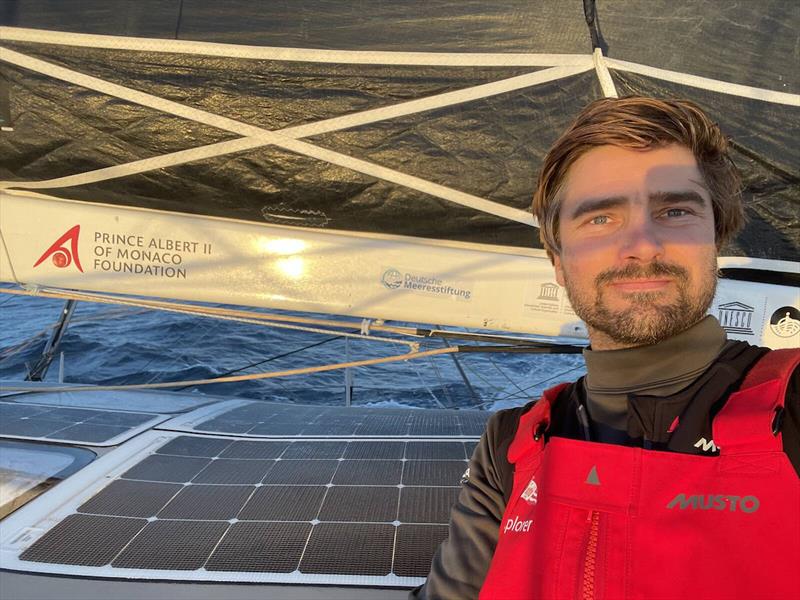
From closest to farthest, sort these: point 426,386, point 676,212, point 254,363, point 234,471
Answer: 1. point 676,212
2. point 234,471
3. point 254,363
4. point 426,386

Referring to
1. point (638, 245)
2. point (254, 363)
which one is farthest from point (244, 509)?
point (254, 363)

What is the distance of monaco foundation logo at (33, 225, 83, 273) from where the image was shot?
2.36m

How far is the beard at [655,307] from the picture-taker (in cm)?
112

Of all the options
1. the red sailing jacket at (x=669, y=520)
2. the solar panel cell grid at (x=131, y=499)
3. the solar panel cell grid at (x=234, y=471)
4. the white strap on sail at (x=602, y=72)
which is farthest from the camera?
the white strap on sail at (x=602, y=72)

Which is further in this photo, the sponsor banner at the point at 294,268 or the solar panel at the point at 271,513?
the sponsor banner at the point at 294,268

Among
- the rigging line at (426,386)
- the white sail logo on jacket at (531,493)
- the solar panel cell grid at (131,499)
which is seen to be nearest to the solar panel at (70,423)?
the solar panel cell grid at (131,499)

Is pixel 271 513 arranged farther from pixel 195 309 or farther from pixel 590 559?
pixel 590 559

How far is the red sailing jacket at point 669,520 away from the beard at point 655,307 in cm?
14

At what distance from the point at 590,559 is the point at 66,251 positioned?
2.08 metres

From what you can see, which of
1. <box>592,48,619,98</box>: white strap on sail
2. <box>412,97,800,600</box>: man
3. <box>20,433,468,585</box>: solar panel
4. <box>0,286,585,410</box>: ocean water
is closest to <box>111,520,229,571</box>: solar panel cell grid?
<box>20,433,468,585</box>: solar panel

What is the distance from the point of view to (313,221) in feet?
7.73

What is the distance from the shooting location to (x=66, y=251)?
7.73ft

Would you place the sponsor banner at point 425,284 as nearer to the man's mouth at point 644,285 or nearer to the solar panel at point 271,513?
the solar panel at point 271,513

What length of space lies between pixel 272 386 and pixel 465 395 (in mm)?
1495
